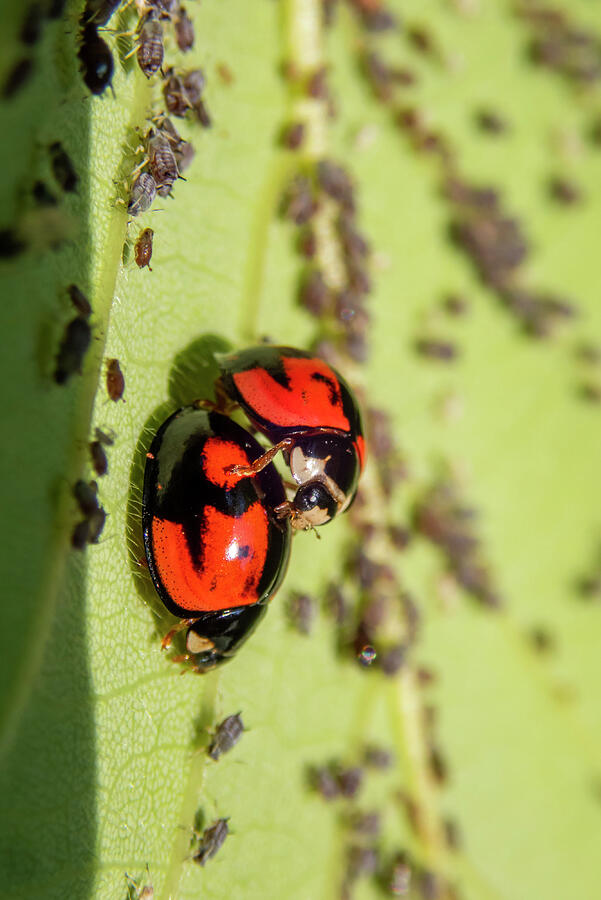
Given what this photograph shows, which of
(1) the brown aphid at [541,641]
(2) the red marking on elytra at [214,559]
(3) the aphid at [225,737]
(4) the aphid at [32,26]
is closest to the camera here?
(4) the aphid at [32,26]

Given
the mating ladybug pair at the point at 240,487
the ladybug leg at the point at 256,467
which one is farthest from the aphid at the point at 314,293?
the ladybug leg at the point at 256,467

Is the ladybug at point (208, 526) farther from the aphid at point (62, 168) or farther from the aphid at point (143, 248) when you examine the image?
the aphid at point (62, 168)

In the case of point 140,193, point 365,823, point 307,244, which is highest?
point 140,193

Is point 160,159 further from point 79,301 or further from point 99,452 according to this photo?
point 99,452

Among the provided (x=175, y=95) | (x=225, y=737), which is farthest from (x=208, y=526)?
(x=175, y=95)

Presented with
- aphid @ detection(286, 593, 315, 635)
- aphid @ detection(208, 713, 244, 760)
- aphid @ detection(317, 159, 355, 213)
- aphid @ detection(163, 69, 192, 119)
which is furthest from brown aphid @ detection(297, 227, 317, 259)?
aphid @ detection(208, 713, 244, 760)

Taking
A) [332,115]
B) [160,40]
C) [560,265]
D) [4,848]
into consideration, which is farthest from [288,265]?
[4,848]
